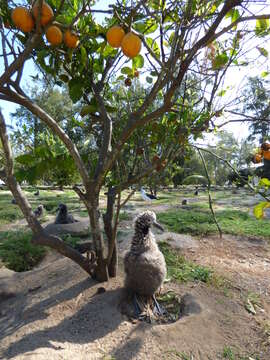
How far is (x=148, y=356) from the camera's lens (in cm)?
237

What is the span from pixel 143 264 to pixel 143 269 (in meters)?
0.06

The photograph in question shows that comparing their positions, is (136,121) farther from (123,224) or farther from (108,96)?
(123,224)

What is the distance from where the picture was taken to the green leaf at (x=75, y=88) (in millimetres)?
2708

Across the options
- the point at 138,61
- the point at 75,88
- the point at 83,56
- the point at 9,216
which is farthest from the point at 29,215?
the point at 9,216

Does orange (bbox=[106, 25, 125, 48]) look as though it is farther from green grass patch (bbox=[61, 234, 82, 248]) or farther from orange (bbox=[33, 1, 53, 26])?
green grass patch (bbox=[61, 234, 82, 248])

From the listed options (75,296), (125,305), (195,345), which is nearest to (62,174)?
(75,296)

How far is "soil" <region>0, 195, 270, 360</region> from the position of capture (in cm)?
240

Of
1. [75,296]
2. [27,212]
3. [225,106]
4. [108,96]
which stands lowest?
[75,296]

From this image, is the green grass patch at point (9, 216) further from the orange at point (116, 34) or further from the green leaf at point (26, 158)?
the orange at point (116, 34)

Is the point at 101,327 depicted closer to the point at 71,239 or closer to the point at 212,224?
the point at 71,239

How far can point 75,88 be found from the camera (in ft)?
8.91

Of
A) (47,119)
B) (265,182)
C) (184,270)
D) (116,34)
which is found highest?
(116,34)

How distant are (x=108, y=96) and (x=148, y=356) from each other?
3.01m

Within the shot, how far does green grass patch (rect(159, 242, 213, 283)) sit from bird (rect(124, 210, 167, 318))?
789 millimetres
